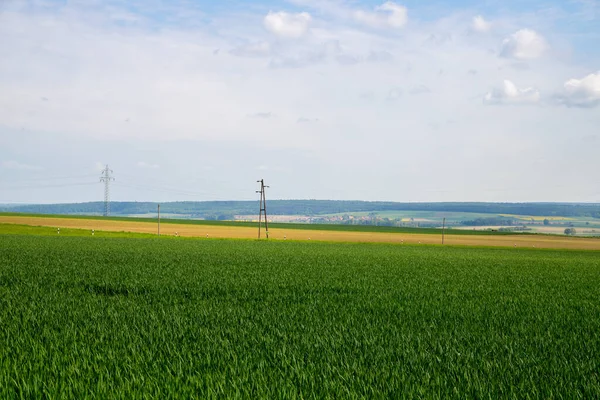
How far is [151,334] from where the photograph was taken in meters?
10.8

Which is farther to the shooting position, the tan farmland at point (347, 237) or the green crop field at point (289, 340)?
the tan farmland at point (347, 237)

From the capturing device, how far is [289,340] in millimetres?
10547

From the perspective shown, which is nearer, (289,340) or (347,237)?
(289,340)

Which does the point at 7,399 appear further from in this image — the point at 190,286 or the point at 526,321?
the point at 190,286

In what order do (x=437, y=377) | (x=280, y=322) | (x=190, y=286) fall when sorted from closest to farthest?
(x=437, y=377)
(x=280, y=322)
(x=190, y=286)

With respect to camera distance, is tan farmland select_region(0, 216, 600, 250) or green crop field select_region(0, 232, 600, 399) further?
tan farmland select_region(0, 216, 600, 250)

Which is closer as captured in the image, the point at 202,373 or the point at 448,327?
the point at 202,373

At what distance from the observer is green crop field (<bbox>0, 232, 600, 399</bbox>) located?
7.64 m

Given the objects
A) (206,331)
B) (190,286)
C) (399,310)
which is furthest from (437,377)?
(190,286)

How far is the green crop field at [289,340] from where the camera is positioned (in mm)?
7641

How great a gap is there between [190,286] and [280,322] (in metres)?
8.15

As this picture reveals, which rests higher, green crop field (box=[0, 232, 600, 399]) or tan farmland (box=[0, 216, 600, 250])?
green crop field (box=[0, 232, 600, 399])

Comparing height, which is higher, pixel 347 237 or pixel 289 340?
pixel 289 340

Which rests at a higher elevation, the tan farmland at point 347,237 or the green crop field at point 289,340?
the green crop field at point 289,340
